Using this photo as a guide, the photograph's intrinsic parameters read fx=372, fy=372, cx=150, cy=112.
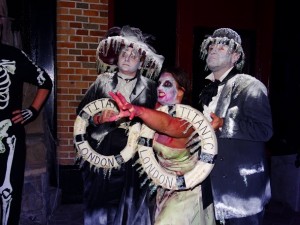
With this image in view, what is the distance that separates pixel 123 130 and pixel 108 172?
42 cm

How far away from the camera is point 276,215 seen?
4941mm

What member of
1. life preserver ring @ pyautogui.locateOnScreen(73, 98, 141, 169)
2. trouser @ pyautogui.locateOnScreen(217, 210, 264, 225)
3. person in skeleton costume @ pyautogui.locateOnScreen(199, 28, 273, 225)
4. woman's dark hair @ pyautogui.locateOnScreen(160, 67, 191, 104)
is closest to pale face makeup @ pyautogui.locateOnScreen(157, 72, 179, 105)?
woman's dark hair @ pyautogui.locateOnScreen(160, 67, 191, 104)

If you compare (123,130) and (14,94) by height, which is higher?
(14,94)

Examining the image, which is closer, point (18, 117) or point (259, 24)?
point (18, 117)

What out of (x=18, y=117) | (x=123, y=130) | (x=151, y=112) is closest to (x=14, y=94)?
(x=18, y=117)

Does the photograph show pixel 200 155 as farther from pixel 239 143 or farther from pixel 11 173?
pixel 11 173

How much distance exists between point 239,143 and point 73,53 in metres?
2.98

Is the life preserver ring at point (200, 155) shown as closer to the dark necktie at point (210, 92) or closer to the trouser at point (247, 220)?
the dark necktie at point (210, 92)

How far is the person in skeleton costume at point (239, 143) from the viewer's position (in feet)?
8.50

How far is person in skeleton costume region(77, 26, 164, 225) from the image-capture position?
3377mm

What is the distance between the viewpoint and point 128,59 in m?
3.35

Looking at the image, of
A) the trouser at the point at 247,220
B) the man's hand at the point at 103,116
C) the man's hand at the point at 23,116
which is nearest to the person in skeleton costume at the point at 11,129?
the man's hand at the point at 23,116

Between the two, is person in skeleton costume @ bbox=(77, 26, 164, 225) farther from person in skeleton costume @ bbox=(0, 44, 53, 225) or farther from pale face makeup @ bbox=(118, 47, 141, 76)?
person in skeleton costume @ bbox=(0, 44, 53, 225)

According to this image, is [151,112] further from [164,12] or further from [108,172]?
[164,12]
